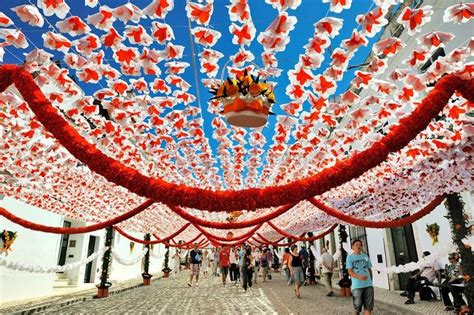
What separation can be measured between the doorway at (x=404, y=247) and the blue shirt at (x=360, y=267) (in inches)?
289

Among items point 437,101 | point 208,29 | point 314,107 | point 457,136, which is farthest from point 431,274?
point 208,29

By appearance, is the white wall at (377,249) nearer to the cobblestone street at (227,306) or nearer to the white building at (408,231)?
the white building at (408,231)

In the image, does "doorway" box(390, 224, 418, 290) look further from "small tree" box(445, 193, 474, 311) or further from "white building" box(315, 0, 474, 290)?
"small tree" box(445, 193, 474, 311)

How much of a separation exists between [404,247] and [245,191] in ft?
41.1

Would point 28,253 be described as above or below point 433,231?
below

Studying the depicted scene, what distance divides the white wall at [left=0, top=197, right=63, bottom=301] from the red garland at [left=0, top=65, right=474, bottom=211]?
10557 millimetres

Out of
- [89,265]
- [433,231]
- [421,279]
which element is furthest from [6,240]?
[433,231]

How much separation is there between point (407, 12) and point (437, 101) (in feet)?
2.86

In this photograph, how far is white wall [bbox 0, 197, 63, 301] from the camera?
36.8ft

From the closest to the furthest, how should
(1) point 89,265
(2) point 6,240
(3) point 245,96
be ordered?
(3) point 245,96 < (2) point 6,240 < (1) point 89,265

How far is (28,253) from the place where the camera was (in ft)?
40.8

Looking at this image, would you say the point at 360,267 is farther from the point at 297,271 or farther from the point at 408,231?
the point at 408,231

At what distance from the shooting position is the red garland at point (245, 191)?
2773 millimetres

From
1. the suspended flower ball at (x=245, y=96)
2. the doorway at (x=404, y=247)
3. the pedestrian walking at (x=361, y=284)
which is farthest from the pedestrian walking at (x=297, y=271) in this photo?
the suspended flower ball at (x=245, y=96)
